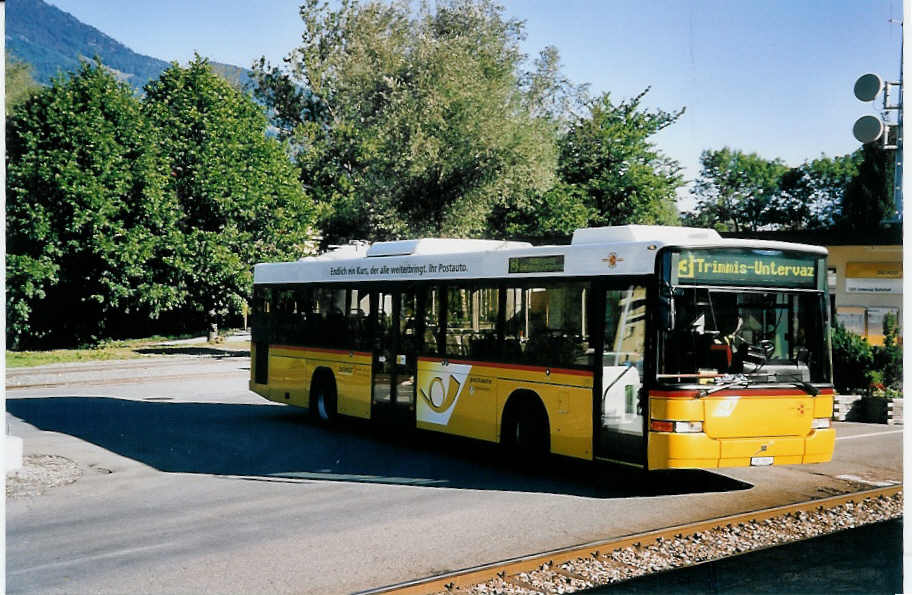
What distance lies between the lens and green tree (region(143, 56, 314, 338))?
64.4 ft

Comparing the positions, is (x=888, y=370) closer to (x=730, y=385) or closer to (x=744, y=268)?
(x=744, y=268)

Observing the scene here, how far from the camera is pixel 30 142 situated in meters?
14.1

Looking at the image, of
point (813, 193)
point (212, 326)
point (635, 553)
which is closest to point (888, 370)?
point (813, 193)

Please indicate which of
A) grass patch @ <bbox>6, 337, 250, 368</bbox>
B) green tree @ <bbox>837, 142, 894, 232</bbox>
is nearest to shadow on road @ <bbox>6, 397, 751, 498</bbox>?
grass patch @ <bbox>6, 337, 250, 368</bbox>

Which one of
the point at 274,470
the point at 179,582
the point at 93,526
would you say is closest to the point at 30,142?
the point at 274,470

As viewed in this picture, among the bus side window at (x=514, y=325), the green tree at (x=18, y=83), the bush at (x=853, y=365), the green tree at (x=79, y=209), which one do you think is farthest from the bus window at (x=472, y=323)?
the bush at (x=853, y=365)

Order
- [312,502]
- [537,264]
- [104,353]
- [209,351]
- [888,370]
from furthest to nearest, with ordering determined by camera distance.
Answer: [209,351]
[104,353]
[888,370]
[537,264]
[312,502]

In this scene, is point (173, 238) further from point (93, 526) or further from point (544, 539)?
point (544, 539)

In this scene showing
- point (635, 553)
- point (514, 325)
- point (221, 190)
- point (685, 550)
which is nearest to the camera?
point (635, 553)

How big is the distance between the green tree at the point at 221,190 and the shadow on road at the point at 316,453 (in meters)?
5.42

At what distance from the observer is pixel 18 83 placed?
40.0 feet

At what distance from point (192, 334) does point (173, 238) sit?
628 cm

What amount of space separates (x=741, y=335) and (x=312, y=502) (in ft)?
14.8

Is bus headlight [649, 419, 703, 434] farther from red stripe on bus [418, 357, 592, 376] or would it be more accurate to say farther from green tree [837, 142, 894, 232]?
green tree [837, 142, 894, 232]
